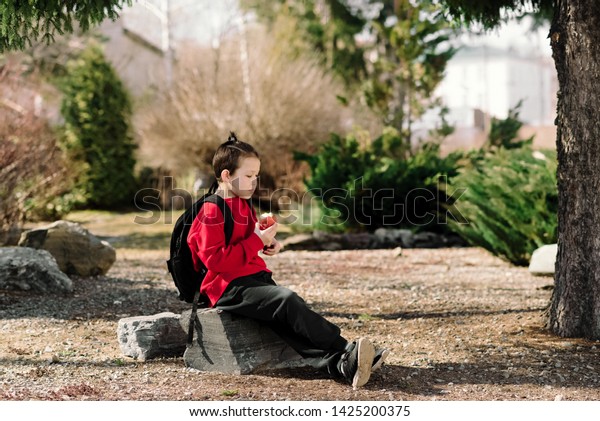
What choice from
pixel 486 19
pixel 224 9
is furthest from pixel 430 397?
pixel 224 9

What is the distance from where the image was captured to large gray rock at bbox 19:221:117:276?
832 centimetres

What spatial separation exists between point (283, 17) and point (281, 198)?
20.9 feet

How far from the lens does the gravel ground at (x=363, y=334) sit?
14.6 ft

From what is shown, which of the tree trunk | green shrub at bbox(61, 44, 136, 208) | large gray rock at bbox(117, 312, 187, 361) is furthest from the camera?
green shrub at bbox(61, 44, 136, 208)

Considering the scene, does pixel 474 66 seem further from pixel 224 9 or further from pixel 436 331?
pixel 436 331

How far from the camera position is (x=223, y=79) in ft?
56.0

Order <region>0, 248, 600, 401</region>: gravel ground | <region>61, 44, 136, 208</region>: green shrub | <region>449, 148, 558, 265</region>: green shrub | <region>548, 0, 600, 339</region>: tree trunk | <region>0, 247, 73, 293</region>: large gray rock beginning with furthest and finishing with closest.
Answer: <region>61, 44, 136, 208</region>: green shrub
<region>449, 148, 558, 265</region>: green shrub
<region>0, 247, 73, 293</region>: large gray rock
<region>548, 0, 600, 339</region>: tree trunk
<region>0, 248, 600, 401</region>: gravel ground

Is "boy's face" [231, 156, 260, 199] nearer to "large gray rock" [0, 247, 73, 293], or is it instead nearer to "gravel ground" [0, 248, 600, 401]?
"gravel ground" [0, 248, 600, 401]

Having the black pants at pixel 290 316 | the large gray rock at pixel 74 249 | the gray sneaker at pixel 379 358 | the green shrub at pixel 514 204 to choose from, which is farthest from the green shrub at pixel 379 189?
the gray sneaker at pixel 379 358

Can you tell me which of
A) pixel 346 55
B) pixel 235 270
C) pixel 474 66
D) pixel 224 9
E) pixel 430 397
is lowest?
pixel 430 397

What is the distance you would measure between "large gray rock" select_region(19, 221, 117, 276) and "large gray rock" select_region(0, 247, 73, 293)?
0.78 meters

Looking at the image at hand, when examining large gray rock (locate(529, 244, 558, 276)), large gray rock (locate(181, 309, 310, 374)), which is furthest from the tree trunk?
large gray rock (locate(529, 244, 558, 276))

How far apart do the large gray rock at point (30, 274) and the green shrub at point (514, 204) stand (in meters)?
4.49

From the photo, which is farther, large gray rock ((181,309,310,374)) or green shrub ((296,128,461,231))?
green shrub ((296,128,461,231))
